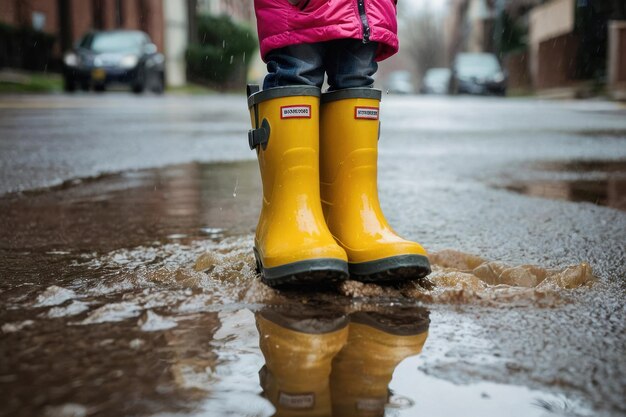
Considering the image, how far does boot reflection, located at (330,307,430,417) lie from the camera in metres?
1.19

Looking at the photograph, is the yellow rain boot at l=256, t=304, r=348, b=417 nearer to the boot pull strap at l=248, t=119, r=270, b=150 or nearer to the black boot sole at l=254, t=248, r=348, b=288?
the black boot sole at l=254, t=248, r=348, b=288

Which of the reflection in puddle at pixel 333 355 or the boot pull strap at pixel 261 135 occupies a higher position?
the boot pull strap at pixel 261 135

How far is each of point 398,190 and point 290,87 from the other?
2018 millimetres

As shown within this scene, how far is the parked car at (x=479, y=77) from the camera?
22797mm

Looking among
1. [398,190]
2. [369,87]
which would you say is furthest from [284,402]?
[398,190]

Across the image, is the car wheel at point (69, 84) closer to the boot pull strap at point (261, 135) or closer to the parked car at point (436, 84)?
the parked car at point (436, 84)

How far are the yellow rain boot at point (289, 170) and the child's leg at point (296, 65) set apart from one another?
0.06 metres

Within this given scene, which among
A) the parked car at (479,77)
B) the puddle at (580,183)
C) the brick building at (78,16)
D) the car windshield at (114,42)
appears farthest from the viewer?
the parked car at (479,77)

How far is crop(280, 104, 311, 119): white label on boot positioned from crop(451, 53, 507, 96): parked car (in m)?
21.6

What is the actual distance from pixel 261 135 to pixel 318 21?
1.06 ft

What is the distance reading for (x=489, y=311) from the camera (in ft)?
5.47

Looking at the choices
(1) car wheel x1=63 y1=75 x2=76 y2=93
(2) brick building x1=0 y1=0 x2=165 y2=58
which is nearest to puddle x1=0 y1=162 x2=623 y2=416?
(1) car wheel x1=63 y1=75 x2=76 y2=93

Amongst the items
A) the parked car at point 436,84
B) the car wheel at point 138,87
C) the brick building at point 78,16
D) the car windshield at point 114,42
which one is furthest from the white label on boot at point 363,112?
the parked car at point 436,84

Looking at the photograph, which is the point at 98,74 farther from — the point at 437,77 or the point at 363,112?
Answer: the point at 437,77
